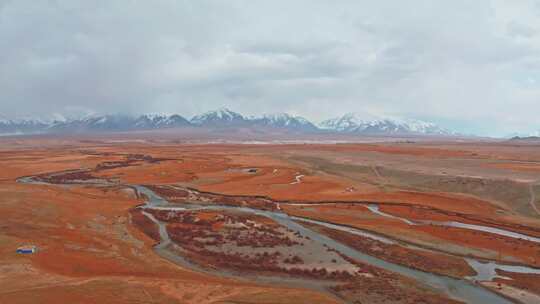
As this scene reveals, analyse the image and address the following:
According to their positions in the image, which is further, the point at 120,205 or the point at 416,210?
the point at 120,205

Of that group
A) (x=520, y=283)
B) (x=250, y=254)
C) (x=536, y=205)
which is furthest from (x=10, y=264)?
(x=536, y=205)

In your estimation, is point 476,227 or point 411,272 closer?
point 411,272

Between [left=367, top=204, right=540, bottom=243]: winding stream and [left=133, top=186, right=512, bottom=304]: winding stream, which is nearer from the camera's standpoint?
[left=133, top=186, right=512, bottom=304]: winding stream

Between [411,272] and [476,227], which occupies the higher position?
[476,227]

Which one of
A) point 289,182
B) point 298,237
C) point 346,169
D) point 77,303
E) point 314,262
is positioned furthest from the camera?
point 346,169

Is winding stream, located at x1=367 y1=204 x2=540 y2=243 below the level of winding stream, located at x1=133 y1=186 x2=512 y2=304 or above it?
above

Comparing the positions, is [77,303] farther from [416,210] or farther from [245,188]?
[245,188]

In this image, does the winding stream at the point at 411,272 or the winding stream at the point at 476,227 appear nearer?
the winding stream at the point at 411,272

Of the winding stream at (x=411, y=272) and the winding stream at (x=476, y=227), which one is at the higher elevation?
the winding stream at (x=476, y=227)

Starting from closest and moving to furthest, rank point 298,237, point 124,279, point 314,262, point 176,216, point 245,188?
point 124,279 < point 314,262 < point 298,237 < point 176,216 < point 245,188

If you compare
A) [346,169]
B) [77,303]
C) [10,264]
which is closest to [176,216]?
[10,264]
